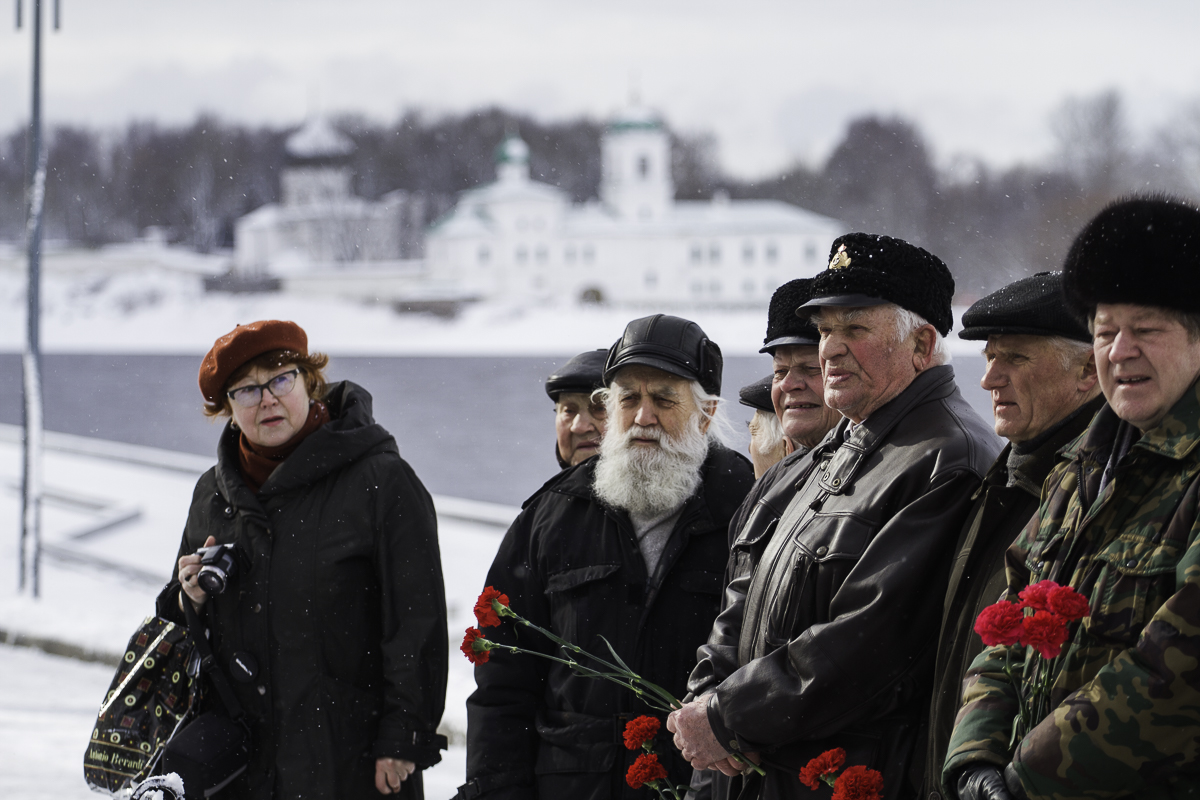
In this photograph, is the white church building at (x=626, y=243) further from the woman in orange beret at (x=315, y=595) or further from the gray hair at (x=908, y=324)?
the gray hair at (x=908, y=324)

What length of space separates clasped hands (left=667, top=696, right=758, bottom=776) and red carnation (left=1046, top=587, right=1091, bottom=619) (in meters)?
0.83

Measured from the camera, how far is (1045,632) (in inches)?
58.9

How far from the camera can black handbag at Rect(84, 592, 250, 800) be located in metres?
2.91

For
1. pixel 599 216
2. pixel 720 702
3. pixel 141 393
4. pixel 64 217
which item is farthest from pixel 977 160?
pixel 720 702

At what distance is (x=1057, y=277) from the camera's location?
2148mm

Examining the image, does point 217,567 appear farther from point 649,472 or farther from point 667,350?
point 667,350

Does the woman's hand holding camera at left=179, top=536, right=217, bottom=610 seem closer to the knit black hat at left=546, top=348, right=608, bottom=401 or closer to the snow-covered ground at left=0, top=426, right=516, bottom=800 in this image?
the knit black hat at left=546, top=348, right=608, bottom=401

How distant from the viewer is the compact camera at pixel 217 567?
9.71 feet

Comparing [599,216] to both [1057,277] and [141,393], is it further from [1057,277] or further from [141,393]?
[1057,277]

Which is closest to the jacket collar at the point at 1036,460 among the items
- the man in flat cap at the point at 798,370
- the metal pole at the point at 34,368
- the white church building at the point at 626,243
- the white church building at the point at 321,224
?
the man in flat cap at the point at 798,370

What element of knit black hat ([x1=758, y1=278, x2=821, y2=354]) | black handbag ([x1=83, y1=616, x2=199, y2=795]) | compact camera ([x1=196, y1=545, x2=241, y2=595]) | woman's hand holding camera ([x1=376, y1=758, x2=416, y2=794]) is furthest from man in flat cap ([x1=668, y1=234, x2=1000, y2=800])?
black handbag ([x1=83, y1=616, x2=199, y2=795])

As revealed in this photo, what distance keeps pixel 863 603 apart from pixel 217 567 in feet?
5.61

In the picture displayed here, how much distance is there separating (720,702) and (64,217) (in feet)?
245

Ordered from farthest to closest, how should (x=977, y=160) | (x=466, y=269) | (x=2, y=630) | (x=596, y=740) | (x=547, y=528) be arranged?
(x=466, y=269)
(x=977, y=160)
(x=2, y=630)
(x=547, y=528)
(x=596, y=740)
